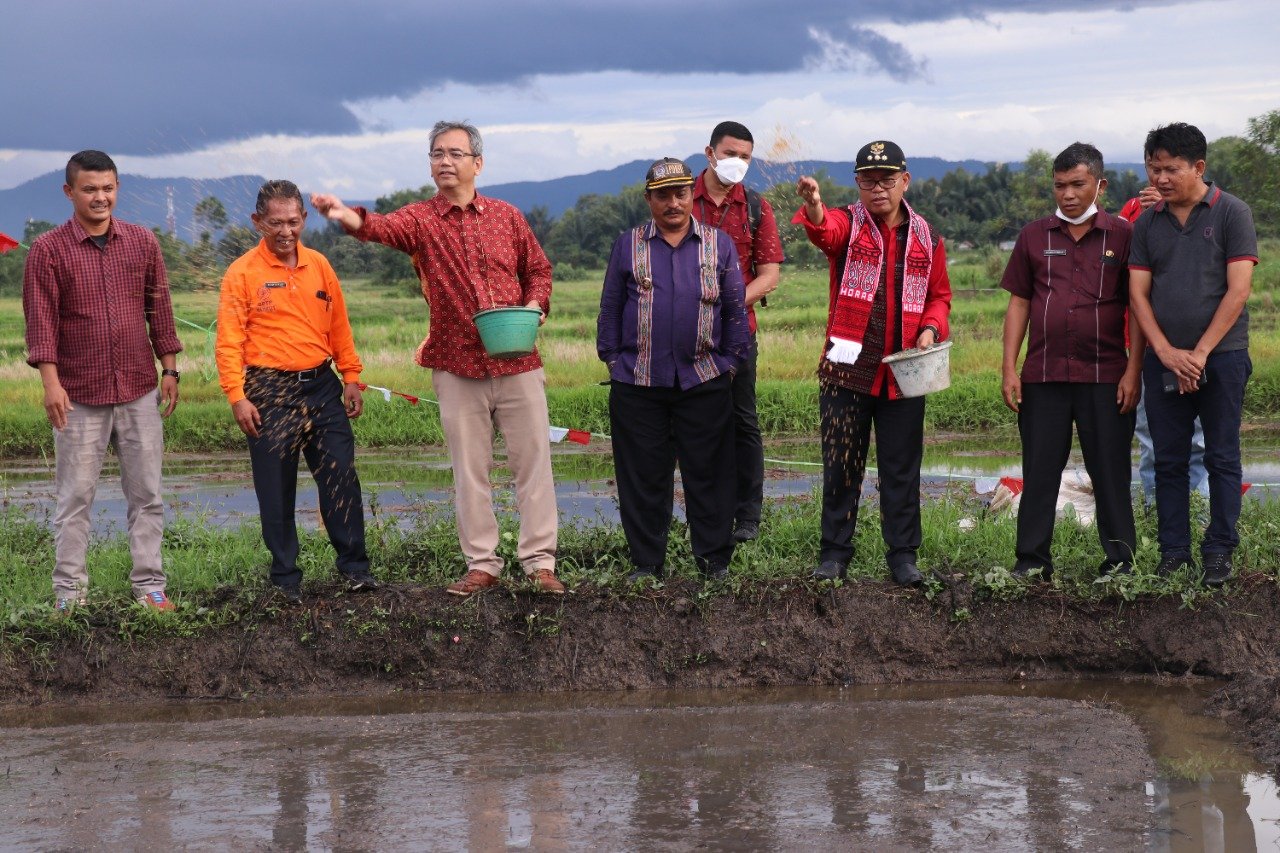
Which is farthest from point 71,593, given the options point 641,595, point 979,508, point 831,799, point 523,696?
point 979,508

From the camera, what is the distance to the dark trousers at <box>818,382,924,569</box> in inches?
230

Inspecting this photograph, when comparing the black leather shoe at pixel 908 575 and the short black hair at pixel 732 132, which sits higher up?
the short black hair at pixel 732 132

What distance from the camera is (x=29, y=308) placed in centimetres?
569

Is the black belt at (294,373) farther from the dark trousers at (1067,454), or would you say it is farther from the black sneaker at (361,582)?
the dark trousers at (1067,454)

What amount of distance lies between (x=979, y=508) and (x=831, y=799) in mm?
2995

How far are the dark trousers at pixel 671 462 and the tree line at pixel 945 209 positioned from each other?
601 inches

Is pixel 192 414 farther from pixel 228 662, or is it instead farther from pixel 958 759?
pixel 958 759

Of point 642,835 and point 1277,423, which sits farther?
point 1277,423

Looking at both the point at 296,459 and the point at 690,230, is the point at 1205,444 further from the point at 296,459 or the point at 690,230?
the point at 296,459

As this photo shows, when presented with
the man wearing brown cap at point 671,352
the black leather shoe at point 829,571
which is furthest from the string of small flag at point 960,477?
the man wearing brown cap at point 671,352

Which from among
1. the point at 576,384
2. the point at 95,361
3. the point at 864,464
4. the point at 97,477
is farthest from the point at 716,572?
the point at 576,384

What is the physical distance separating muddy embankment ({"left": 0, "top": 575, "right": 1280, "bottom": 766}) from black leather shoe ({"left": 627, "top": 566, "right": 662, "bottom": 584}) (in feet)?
0.27

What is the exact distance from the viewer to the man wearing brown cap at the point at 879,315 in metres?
5.68

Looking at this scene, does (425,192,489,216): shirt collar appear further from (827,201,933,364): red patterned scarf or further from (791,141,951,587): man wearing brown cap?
(827,201,933,364): red patterned scarf
